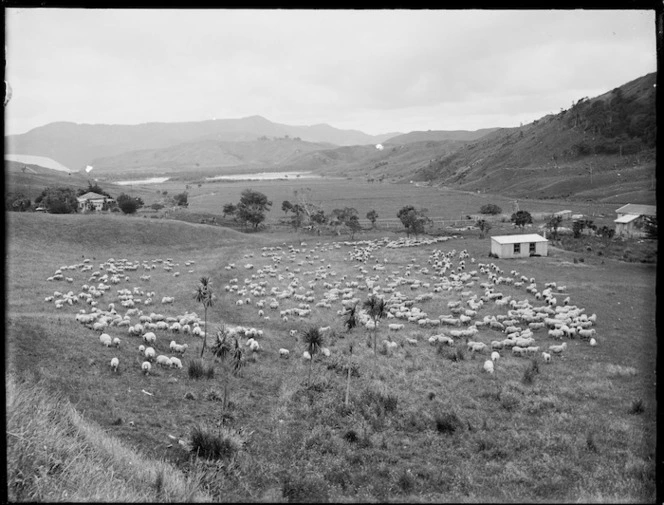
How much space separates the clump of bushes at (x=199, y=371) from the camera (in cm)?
2192

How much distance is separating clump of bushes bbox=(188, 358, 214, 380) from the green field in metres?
0.38

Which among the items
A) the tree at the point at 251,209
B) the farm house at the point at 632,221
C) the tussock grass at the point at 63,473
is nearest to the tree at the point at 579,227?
the farm house at the point at 632,221

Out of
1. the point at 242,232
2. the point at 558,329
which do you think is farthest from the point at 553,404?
the point at 242,232

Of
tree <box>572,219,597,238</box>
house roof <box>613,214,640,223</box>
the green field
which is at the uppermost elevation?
house roof <box>613,214,640,223</box>

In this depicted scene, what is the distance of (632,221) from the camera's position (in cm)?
6084

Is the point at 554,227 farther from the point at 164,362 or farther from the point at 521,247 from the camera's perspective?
the point at 164,362

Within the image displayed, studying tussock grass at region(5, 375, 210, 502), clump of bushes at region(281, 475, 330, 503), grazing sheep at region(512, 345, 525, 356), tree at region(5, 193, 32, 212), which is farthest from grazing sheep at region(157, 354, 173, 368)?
tree at region(5, 193, 32, 212)

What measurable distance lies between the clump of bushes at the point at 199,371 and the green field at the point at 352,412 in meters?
0.38

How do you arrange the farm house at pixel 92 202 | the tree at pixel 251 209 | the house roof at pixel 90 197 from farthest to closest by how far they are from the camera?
the house roof at pixel 90 197 < the farm house at pixel 92 202 < the tree at pixel 251 209

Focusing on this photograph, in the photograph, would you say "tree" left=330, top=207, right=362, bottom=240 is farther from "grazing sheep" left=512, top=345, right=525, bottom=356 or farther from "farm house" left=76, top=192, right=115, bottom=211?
"grazing sheep" left=512, top=345, right=525, bottom=356

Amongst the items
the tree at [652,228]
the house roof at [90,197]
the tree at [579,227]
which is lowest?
the tree at [652,228]

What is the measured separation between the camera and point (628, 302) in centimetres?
3538

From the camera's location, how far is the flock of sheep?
27094 millimetres

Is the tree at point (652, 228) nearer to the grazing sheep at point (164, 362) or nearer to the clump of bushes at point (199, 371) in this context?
the clump of bushes at point (199, 371)
